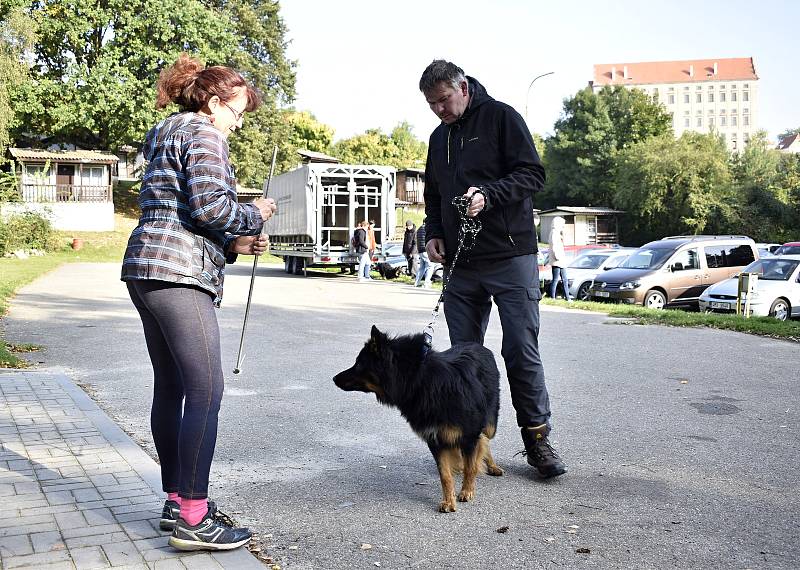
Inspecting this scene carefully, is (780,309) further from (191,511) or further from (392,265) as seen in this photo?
(191,511)

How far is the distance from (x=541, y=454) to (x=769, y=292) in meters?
13.1

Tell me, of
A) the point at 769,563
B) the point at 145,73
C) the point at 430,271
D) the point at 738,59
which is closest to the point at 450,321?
the point at 769,563

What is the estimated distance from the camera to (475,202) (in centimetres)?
415

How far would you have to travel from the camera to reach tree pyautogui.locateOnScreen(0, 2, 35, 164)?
37219mm

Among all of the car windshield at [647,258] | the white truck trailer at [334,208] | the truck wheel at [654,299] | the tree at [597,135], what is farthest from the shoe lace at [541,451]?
the tree at [597,135]

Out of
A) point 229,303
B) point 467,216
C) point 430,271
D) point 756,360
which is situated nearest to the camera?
point 467,216

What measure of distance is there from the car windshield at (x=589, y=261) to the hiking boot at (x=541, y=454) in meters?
18.1

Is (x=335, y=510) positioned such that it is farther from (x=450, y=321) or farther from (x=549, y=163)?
(x=549, y=163)

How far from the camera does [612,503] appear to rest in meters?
4.01

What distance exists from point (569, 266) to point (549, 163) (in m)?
62.6

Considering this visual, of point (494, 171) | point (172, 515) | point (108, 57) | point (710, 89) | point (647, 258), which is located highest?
point (710, 89)

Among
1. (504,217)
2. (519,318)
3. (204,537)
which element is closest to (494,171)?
(504,217)

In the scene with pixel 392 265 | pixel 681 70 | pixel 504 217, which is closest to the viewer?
pixel 504 217

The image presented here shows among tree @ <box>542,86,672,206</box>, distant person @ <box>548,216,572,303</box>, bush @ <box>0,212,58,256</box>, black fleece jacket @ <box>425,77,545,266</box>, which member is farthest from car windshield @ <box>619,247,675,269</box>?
tree @ <box>542,86,672,206</box>
